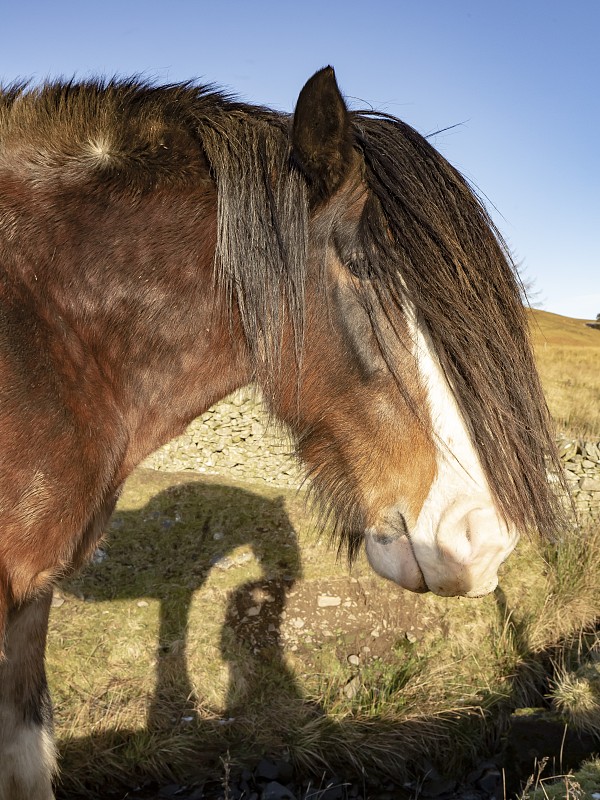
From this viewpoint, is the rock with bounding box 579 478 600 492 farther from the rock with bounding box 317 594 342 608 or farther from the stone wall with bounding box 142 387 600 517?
the rock with bounding box 317 594 342 608

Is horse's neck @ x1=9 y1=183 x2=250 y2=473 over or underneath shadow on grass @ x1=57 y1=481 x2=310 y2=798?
over

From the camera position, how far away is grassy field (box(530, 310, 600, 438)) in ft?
30.6

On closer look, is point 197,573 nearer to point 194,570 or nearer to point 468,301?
point 194,570

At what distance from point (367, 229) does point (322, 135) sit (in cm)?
27

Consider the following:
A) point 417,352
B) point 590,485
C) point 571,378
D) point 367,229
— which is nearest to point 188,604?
point 417,352

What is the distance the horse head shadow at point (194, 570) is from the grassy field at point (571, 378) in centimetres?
299

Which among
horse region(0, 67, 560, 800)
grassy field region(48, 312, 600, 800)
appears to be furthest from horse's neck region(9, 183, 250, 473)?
grassy field region(48, 312, 600, 800)

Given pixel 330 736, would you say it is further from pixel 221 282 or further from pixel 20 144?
pixel 20 144

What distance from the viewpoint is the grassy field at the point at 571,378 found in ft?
30.6

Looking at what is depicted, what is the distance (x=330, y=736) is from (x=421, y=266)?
13.3 feet

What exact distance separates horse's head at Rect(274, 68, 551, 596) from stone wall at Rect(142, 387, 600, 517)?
5.81 metres

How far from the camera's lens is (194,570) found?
5.83 m

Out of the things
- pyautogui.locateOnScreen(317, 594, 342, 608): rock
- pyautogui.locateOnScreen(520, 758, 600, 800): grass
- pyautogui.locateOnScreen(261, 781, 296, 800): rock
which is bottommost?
pyautogui.locateOnScreen(261, 781, 296, 800): rock

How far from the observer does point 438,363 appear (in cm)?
178
